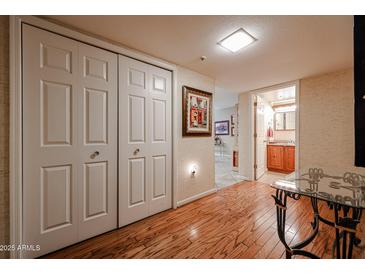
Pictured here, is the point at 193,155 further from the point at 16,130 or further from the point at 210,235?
the point at 16,130

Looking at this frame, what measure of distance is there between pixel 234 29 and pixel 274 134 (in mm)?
5017

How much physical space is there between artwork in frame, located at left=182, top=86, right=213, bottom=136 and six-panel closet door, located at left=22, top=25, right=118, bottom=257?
111 cm

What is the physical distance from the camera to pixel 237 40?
181 centimetres

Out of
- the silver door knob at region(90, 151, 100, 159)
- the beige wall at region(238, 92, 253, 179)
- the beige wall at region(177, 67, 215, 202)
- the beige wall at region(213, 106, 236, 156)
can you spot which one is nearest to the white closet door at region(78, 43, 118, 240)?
the silver door knob at region(90, 151, 100, 159)

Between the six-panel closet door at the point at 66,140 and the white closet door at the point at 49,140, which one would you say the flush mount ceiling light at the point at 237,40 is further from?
the white closet door at the point at 49,140

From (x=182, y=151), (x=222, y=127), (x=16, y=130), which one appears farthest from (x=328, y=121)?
(x=222, y=127)

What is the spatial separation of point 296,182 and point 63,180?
7.33 feet

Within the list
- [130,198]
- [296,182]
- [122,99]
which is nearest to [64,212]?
[130,198]

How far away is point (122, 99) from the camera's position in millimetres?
1910

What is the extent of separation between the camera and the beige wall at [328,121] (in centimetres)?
258

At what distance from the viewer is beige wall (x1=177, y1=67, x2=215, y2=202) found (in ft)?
8.27

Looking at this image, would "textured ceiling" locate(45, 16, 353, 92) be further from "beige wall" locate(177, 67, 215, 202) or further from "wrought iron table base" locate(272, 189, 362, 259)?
"wrought iron table base" locate(272, 189, 362, 259)

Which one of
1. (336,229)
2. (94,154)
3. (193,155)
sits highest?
(94,154)

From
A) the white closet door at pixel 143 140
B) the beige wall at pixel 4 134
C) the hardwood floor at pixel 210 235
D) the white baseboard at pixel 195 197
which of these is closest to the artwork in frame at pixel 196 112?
the white closet door at pixel 143 140
